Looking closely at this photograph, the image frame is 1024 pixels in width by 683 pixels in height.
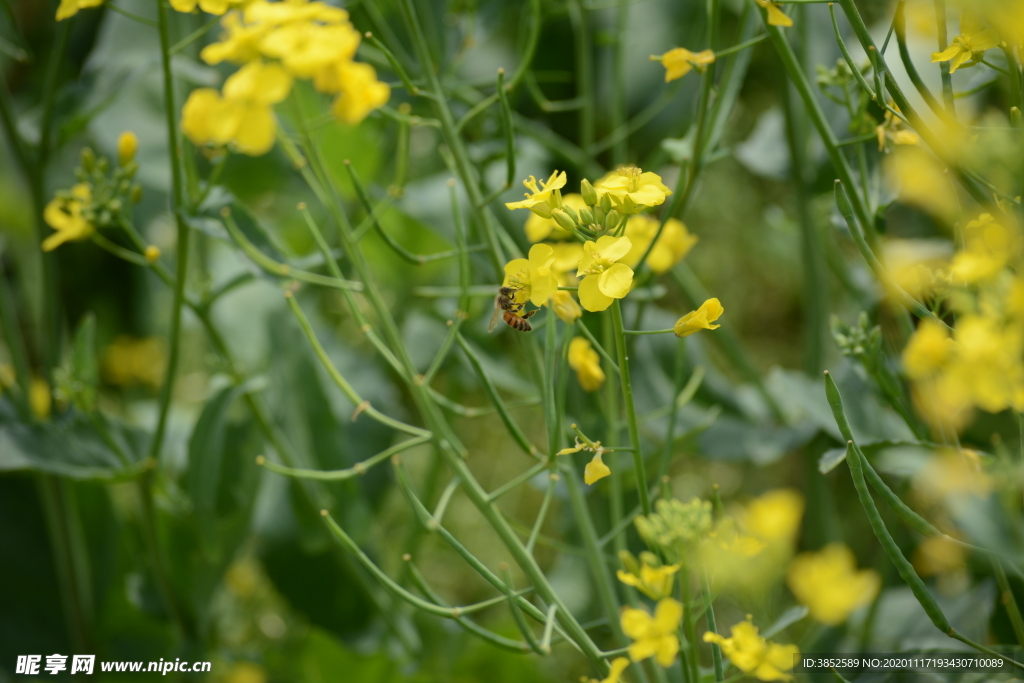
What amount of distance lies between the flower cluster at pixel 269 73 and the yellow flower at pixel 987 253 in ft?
0.93

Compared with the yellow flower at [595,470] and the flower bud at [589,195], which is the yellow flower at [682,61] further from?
the yellow flower at [595,470]

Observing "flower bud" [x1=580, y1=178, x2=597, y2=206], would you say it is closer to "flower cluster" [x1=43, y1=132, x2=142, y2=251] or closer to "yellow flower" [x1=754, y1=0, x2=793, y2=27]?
"yellow flower" [x1=754, y1=0, x2=793, y2=27]

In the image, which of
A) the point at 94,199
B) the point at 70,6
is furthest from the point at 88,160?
→ the point at 70,6

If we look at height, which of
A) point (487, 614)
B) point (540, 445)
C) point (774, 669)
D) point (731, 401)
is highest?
point (774, 669)

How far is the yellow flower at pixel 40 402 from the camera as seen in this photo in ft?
2.26

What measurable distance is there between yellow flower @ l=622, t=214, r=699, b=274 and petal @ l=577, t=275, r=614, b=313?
0.55ft

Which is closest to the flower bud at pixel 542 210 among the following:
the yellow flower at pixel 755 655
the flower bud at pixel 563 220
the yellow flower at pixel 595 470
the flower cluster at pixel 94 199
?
the flower bud at pixel 563 220

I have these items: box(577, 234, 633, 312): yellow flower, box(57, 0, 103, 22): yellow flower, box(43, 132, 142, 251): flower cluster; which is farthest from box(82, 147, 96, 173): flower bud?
box(577, 234, 633, 312): yellow flower

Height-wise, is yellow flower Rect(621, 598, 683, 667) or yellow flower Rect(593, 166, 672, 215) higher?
yellow flower Rect(593, 166, 672, 215)

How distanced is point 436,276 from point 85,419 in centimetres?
48

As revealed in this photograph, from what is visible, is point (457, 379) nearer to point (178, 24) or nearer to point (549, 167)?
point (549, 167)

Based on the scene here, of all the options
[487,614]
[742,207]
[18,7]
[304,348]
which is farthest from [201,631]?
[18,7]

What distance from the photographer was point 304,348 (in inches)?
32.0

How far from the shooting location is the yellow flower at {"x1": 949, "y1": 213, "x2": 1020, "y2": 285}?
0.34 metres
